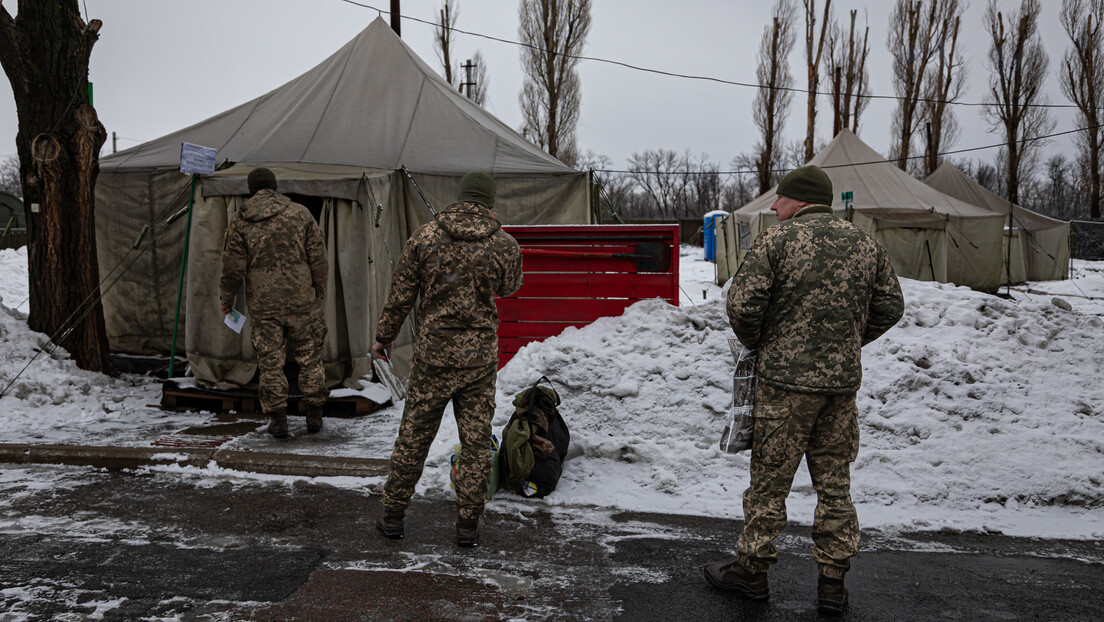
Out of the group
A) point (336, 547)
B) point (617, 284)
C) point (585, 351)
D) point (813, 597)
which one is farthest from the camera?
point (617, 284)

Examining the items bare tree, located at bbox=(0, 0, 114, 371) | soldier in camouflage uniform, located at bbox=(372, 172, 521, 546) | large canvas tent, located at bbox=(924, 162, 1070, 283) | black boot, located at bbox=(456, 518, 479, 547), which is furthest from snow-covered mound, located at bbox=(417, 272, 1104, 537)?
large canvas tent, located at bbox=(924, 162, 1070, 283)

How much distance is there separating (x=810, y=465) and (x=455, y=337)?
182cm

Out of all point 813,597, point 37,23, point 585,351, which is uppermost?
point 37,23

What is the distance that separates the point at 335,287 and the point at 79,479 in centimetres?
289

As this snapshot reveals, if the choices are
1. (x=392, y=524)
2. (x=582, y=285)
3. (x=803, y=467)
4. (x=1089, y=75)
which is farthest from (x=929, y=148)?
(x=392, y=524)

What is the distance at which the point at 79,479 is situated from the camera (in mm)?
4801

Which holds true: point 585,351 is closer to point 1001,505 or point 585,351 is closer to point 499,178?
point 1001,505

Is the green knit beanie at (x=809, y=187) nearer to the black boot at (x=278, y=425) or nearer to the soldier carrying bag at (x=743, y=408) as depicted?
the soldier carrying bag at (x=743, y=408)

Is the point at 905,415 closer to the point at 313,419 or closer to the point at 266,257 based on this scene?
the point at 313,419

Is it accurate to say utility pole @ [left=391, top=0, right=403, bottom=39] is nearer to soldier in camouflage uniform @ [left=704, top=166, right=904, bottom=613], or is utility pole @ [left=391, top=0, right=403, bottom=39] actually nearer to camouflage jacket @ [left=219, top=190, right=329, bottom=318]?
camouflage jacket @ [left=219, top=190, right=329, bottom=318]

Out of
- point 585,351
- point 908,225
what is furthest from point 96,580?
point 908,225

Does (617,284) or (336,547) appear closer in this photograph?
(336,547)

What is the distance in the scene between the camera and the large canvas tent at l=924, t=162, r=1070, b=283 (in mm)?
22328

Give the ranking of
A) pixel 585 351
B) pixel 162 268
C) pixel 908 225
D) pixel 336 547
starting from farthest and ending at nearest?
pixel 908 225 → pixel 162 268 → pixel 585 351 → pixel 336 547
